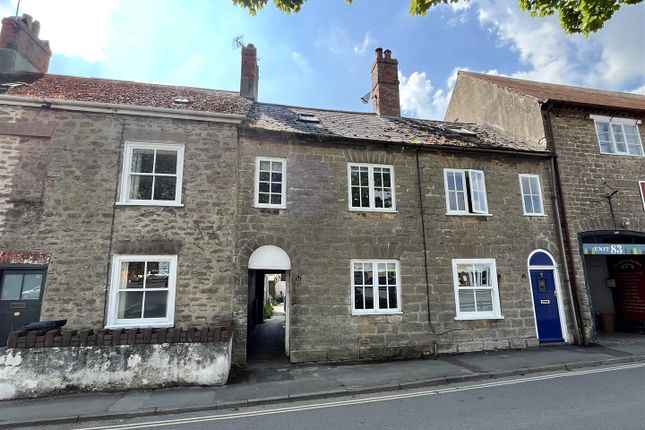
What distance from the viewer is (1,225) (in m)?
8.91

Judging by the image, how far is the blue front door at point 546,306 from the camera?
1174cm

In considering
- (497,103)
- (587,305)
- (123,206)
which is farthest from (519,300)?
(123,206)

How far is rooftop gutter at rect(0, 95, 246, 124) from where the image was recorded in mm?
9484

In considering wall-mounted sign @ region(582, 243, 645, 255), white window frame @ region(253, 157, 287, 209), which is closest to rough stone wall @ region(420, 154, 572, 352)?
wall-mounted sign @ region(582, 243, 645, 255)

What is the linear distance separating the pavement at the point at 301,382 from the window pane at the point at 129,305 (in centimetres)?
210

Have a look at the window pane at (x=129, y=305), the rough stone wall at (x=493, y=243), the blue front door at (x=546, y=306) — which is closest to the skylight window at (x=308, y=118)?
the rough stone wall at (x=493, y=243)

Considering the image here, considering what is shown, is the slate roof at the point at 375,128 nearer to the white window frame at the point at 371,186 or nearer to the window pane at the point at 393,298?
the white window frame at the point at 371,186

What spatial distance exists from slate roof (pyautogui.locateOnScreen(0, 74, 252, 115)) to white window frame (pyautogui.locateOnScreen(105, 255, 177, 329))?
4.46 m

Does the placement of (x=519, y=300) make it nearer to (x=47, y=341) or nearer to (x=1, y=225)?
(x=47, y=341)

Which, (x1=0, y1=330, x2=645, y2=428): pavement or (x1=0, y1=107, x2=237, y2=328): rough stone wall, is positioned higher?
(x1=0, y1=107, x2=237, y2=328): rough stone wall

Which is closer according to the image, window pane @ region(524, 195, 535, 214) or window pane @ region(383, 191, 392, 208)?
window pane @ region(383, 191, 392, 208)

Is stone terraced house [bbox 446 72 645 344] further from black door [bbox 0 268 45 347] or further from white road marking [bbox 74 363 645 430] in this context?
black door [bbox 0 268 45 347]

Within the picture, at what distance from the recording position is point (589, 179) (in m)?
13.1

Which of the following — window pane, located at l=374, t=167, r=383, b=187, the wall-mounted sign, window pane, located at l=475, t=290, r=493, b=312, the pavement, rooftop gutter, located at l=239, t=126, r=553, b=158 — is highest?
rooftop gutter, located at l=239, t=126, r=553, b=158
